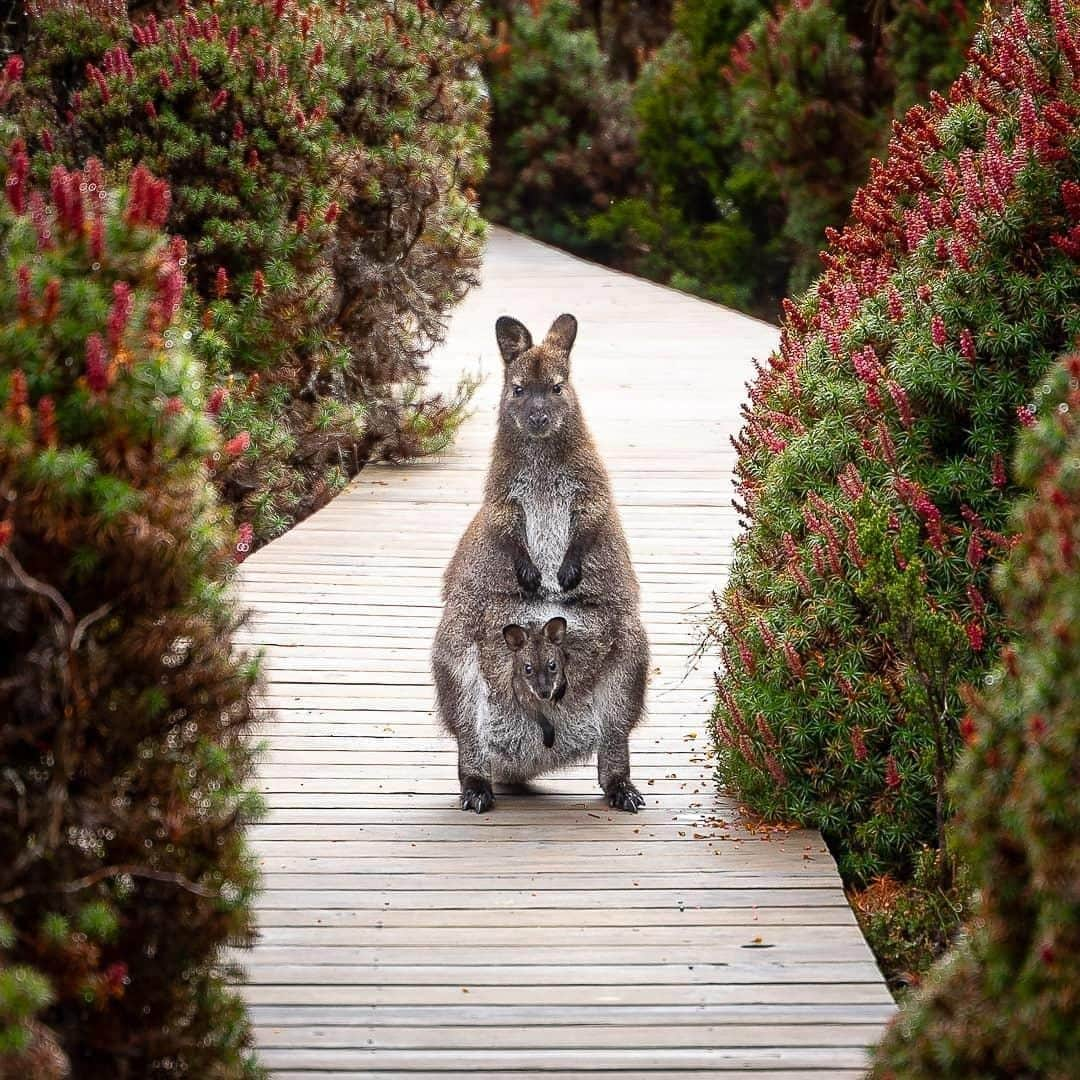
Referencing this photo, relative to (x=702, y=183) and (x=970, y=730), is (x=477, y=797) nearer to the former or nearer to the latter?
(x=970, y=730)

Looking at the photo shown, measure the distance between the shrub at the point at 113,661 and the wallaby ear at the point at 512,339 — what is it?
10.5 feet

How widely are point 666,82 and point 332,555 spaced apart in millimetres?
12699

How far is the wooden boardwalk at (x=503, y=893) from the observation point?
13.6 feet

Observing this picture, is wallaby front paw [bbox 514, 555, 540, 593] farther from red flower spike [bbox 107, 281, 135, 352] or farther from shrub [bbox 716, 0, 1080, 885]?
red flower spike [bbox 107, 281, 135, 352]

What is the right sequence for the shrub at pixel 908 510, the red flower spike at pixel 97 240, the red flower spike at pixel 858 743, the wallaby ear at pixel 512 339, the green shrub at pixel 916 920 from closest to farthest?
1. the red flower spike at pixel 97 240
2. the green shrub at pixel 916 920
3. the shrub at pixel 908 510
4. the red flower spike at pixel 858 743
5. the wallaby ear at pixel 512 339

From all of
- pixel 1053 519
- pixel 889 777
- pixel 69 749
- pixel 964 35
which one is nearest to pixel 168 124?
pixel 889 777

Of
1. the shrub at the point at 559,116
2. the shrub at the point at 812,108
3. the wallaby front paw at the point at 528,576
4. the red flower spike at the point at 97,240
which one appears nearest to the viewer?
the red flower spike at the point at 97,240

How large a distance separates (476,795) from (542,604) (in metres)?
0.68

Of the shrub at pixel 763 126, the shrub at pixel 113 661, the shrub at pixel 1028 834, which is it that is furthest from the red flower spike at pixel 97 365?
the shrub at pixel 763 126

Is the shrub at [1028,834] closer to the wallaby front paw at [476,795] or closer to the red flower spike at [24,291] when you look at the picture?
the red flower spike at [24,291]

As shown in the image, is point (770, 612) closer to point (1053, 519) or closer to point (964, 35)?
point (1053, 519)

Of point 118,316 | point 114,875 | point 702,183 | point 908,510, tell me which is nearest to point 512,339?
point 908,510

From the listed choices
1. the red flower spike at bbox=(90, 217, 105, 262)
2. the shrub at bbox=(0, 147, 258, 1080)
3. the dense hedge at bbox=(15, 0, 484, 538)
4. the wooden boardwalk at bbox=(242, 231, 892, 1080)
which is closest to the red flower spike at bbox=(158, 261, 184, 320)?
the shrub at bbox=(0, 147, 258, 1080)

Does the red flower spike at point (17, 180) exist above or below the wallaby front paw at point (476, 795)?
above
